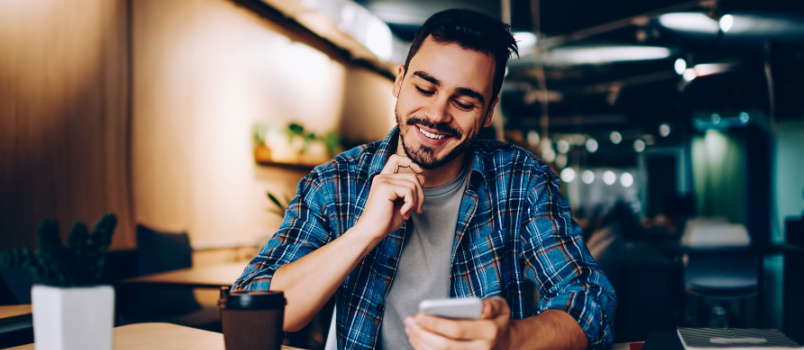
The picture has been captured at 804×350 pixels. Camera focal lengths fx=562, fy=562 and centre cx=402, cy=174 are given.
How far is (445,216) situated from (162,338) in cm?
73

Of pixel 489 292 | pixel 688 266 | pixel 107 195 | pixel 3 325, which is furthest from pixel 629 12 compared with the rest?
pixel 3 325

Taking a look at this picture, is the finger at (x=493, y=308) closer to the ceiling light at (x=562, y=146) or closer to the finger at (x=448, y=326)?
the finger at (x=448, y=326)

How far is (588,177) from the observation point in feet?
88.0

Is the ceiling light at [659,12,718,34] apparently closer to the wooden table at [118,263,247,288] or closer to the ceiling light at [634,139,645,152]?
the wooden table at [118,263,247,288]

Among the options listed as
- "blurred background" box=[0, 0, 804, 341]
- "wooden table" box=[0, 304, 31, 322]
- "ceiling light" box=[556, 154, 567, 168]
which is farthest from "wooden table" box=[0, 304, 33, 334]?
"ceiling light" box=[556, 154, 567, 168]

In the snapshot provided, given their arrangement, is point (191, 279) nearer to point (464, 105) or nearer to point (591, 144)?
point (464, 105)

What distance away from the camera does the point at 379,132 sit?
8477 mm

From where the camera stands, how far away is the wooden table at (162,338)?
108 centimetres

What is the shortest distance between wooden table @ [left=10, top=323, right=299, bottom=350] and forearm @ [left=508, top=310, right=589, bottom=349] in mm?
420

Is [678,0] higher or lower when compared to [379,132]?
higher

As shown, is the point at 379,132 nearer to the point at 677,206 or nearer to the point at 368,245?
the point at 677,206

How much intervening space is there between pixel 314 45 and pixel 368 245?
5607mm

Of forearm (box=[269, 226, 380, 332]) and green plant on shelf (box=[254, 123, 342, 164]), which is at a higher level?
green plant on shelf (box=[254, 123, 342, 164])

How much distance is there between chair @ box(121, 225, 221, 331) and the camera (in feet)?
9.88
